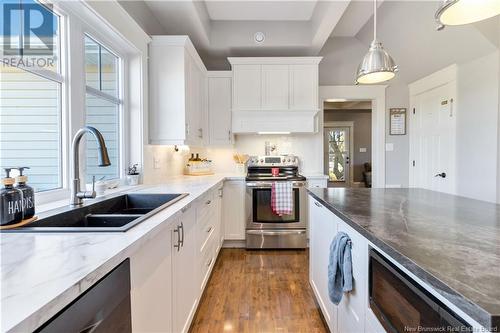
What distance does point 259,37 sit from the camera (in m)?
3.28

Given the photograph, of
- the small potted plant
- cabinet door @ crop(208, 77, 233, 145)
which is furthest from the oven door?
the small potted plant

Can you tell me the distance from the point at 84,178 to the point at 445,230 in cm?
198

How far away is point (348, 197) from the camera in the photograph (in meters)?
1.65

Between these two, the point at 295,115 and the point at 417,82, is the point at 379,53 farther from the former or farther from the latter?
the point at 417,82


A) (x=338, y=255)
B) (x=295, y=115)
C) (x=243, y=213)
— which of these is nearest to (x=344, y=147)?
(x=295, y=115)

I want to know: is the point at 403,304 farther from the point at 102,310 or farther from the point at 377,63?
the point at 377,63

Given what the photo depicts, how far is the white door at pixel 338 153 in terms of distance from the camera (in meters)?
7.61

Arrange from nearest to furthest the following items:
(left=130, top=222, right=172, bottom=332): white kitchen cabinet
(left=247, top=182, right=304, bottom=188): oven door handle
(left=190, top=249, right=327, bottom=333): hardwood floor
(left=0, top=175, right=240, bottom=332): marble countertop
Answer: (left=0, top=175, right=240, bottom=332): marble countertop → (left=130, top=222, right=172, bottom=332): white kitchen cabinet → (left=190, top=249, right=327, bottom=333): hardwood floor → (left=247, top=182, right=304, bottom=188): oven door handle

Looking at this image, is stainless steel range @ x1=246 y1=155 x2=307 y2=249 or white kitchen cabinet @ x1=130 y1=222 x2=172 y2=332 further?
stainless steel range @ x1=246 y1=155 x2=307 y2=249

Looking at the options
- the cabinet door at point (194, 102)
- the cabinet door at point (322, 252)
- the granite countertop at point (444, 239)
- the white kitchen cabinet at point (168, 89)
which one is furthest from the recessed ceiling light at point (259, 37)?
the granite countertop at point (444, 239)

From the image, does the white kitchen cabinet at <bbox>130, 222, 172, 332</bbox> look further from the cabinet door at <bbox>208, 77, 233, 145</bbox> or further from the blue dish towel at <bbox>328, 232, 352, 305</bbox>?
the cabinet door at <bbox>208, 77, 233, 145</bbox>

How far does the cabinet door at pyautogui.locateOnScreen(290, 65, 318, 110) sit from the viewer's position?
3.39m

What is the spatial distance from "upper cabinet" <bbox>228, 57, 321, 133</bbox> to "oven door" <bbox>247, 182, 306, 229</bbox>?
105 centimetres

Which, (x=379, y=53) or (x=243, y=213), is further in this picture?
(x=243, y=213)
